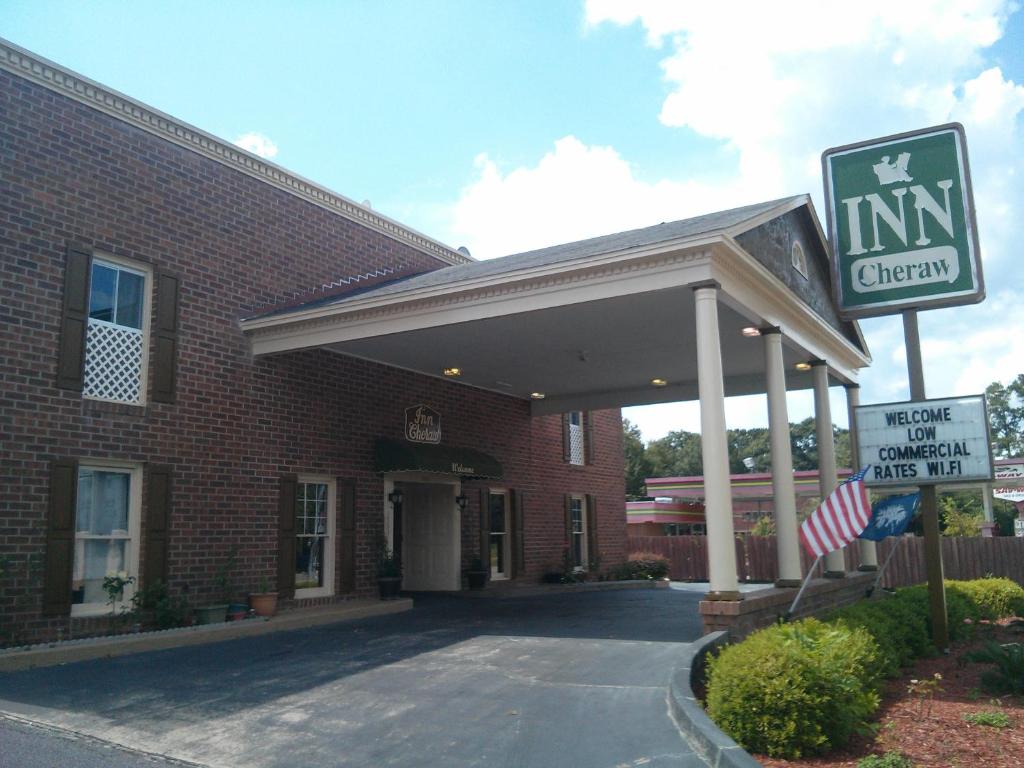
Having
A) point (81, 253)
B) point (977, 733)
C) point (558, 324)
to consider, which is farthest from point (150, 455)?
point (977, 733)

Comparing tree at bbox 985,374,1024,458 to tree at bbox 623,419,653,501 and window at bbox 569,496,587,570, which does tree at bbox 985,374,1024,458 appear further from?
window at bbox 569,496,587,570

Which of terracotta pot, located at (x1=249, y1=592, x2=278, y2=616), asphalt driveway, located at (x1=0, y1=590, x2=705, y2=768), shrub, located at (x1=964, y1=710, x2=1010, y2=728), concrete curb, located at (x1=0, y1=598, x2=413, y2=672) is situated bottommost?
shrub, located at (x1=964, y1=710, x2=1010, y2=728)

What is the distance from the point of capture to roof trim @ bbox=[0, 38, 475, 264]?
1142cm

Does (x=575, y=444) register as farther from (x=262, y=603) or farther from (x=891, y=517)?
(x=262, y=603)

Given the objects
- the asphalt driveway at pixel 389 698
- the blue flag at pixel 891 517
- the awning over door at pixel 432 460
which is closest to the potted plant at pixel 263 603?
the asphalt driveway at pixel 389 698

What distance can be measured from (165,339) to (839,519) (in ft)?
31.3

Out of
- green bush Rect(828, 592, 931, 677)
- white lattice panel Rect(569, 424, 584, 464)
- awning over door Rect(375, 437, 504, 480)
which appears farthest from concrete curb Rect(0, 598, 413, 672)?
white lattice panel Rect(569, 424, 584, 464)

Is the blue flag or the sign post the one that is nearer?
the sign post

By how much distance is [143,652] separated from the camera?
1056cm

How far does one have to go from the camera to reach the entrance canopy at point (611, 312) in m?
11.3

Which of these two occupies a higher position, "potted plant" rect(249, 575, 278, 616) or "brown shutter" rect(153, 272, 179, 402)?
"brown shutter" rect(153, 272, 179, 402)

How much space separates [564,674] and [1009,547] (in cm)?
1752

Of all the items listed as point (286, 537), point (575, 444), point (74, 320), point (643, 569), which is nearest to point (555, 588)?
point (643, 569)

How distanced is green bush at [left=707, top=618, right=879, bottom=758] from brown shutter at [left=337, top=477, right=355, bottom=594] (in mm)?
9392
